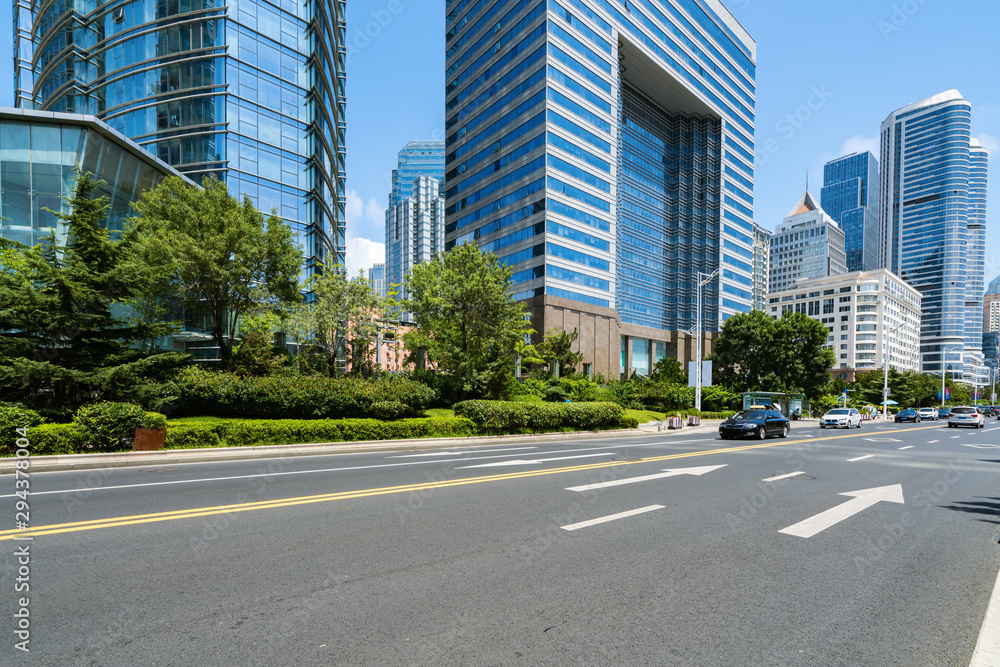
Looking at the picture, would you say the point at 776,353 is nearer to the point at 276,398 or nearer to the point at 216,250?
the point at 276,398

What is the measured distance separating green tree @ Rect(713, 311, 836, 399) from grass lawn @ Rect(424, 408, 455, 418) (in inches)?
1390

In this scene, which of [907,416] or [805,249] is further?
[805,249]

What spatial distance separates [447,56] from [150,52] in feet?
141

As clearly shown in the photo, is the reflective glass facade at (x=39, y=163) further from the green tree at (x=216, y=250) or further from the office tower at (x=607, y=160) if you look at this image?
the office tower at (x=607, y=160)

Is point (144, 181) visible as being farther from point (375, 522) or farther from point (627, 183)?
point (627, 183)

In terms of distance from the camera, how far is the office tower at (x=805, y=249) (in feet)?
570

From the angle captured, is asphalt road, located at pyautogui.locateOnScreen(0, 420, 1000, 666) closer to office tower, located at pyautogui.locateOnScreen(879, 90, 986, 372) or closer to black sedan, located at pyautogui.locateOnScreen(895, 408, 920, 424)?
black sedan, located at pyautogui.locateOnScreen(895, 408, 920, 424)

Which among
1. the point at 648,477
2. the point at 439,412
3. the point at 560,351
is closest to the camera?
the point at 648,477

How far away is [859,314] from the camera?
13088 centimetres

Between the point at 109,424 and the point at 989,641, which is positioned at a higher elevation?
the point at 989,641

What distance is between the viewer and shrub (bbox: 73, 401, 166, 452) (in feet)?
42.6

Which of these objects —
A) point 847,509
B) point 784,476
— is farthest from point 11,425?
point 784,476

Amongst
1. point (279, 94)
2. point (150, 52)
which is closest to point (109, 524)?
point (279, 94)

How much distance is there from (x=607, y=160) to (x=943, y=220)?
199 metres
